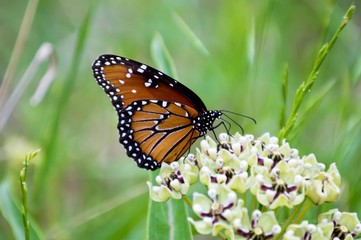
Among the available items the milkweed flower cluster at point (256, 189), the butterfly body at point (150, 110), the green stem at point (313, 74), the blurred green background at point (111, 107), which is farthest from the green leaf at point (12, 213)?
the green stem at point (313, 74)

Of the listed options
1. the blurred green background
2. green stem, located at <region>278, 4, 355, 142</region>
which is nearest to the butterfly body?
the blurred green background

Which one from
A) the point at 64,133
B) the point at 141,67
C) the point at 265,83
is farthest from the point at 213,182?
the point at 64,133

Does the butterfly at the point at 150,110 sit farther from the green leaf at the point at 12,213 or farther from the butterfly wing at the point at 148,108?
the green leaf at the point at 12,213

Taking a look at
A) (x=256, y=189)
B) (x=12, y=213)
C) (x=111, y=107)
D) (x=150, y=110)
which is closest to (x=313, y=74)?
(x=256, y=189)

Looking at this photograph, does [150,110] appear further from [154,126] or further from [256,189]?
[256,189]

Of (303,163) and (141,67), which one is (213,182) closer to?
(303,163)

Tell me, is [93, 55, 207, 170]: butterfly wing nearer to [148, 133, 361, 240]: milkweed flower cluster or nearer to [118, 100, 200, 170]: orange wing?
[118, 100, 200, 170]: orange wing
